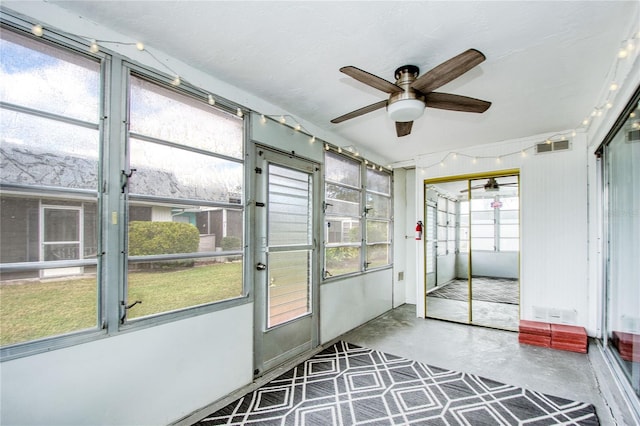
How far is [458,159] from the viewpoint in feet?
15.5

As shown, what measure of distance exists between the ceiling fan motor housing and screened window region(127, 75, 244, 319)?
4.77ft

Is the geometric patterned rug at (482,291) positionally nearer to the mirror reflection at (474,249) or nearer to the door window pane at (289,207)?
the mirror reflection at (474,249)

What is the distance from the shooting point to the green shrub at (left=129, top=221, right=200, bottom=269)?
208cm

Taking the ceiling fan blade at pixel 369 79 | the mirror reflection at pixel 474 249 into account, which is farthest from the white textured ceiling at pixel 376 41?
the mirror reflection at pixel 474 249

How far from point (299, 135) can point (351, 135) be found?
0.93 metres

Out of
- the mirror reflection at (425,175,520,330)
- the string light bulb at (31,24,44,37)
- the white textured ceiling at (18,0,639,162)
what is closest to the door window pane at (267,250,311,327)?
the white textured ceiling at (18,0,639,162)

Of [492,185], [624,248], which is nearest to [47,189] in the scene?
[624,248]

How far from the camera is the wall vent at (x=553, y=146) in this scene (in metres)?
3.92

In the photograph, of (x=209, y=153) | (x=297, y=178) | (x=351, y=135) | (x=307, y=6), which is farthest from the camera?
(x=351, y=135)

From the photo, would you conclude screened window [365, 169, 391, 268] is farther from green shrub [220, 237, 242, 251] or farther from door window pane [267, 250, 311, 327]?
green shrub [220, 237, 242, 251]

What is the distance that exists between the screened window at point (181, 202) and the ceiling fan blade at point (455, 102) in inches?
67.9

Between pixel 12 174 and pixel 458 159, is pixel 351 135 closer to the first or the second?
pixel 458 159

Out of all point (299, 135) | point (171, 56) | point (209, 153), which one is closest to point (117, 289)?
point (209, 153)

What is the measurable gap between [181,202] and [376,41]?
1.88 metres
